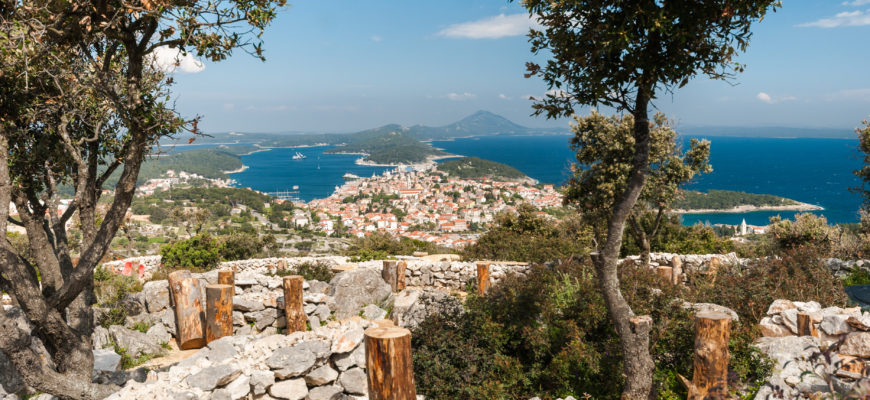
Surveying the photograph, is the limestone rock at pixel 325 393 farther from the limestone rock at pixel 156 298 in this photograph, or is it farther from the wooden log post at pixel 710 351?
the limestone rock at pixel 156 298

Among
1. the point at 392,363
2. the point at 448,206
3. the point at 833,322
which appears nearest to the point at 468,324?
the point at 392,363

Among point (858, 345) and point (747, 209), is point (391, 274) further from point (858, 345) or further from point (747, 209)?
point (747, 209)

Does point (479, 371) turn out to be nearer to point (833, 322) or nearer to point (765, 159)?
point (833, 322)

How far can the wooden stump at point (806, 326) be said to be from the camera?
5.91m

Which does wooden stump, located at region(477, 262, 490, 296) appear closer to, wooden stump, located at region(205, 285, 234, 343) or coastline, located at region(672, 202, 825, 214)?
wooden stump, located at region(205, 285, 234, 343)

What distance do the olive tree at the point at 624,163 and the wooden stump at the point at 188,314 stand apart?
10580 millimetres

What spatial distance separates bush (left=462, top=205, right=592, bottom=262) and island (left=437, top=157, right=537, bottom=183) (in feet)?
263

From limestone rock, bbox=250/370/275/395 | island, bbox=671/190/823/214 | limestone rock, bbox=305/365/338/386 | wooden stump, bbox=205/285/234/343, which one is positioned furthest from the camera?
island, bbox=671/190/823/214

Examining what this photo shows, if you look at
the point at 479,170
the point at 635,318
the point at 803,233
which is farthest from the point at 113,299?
the point at 479,170

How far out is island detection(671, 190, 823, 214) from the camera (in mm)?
A: 70562

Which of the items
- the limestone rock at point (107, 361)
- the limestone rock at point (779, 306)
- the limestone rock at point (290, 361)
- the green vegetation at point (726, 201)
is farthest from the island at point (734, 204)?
the limestone rock at point (107, 361)

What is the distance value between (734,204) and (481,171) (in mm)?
53998

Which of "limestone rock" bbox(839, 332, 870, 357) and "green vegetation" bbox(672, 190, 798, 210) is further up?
"limestone rock" bbox(839, 332, 870, 357)

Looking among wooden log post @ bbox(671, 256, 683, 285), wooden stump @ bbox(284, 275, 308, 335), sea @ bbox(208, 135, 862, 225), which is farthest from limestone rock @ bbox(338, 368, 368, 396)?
sea @ bbox(208, 135, 862, 225)
